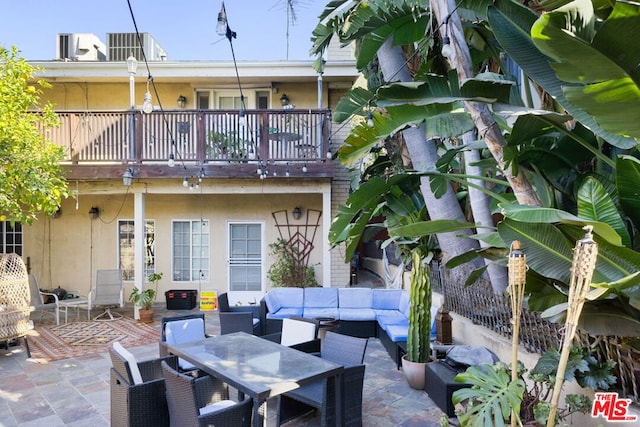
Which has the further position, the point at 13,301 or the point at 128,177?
the point at 128,177

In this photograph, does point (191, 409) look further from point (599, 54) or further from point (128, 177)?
point (128, 177)

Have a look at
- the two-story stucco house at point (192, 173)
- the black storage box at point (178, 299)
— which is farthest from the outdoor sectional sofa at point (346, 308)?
the black storage box at point (178, 299)

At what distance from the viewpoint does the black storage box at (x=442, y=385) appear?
14.3ft

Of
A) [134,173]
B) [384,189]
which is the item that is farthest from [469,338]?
[134,173]

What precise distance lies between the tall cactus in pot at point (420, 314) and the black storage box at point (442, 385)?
245 millimetres

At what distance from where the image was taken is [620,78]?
1857mm

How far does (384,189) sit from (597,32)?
2505 millimetres

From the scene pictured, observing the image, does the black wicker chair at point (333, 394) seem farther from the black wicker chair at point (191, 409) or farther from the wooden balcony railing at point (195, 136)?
the wooden balcony railing at point (195, 136)

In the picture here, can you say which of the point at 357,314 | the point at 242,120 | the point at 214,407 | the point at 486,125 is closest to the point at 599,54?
the point at 486,125

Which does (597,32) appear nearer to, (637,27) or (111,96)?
(637,27)

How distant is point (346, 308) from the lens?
8062 millimetres

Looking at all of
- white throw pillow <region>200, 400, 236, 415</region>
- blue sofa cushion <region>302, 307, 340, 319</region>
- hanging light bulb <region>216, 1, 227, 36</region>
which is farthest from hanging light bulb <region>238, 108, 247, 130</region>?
white throw pillow <region>200, 400, 236, 415</region>

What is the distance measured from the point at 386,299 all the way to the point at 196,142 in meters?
5.51

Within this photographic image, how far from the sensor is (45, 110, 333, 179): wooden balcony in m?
9.03
